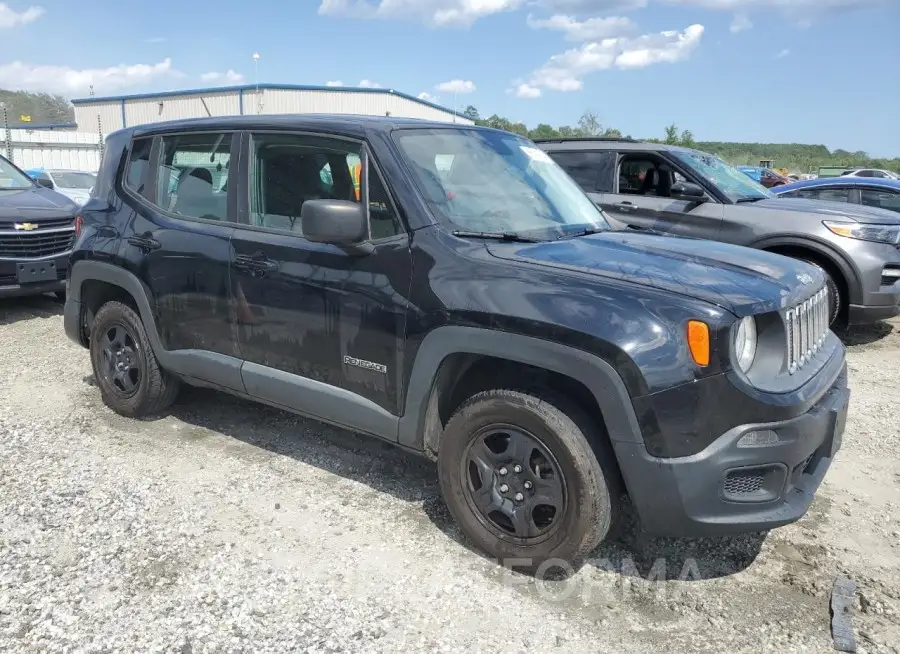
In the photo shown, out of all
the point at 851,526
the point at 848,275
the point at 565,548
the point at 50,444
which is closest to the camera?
the point at 565,548

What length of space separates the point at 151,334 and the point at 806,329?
11.8ft

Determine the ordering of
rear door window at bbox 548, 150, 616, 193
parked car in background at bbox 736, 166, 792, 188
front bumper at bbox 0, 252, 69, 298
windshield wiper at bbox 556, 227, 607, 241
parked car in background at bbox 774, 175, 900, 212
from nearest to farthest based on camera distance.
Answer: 1. windshield wiper at bbox 556, 227, 607, 241
2. front bumper at bbox 0, 252, 69, 298
3. rear door window at bbox 548, 150, 616, 193
4. parked car in background at bbox 774, 175, 900, 212
5. parked car in background at bbox 736, 166, 792, 188

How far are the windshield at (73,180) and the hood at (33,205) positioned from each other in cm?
896

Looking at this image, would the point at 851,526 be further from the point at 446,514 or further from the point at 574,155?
the point at 574,155

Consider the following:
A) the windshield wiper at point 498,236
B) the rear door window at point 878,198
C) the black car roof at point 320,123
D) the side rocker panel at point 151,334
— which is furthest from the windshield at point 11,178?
the rear door window at point 878,198

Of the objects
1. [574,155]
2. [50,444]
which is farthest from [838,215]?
[50,444]

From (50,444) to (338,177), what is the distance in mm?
2512

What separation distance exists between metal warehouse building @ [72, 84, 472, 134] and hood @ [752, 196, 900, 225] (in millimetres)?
27381

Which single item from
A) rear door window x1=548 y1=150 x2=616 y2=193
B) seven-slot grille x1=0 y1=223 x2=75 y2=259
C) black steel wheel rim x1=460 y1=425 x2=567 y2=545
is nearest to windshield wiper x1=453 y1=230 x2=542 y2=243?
black steel wheel rim x1=460 y1=425 x2=567 y2=545

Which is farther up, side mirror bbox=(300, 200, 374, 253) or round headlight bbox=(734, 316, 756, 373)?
side mirror bbox=(300, 200, 374, 253)

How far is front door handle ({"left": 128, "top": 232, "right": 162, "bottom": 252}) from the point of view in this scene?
4141 millimetres

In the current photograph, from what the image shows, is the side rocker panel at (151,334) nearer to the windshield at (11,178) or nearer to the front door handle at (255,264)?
the front door handle at (255,264)

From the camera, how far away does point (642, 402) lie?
2.54 m

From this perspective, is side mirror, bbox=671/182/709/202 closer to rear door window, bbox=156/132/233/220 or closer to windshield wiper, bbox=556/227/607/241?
windshield wiper, bbox=556/227/607/241
